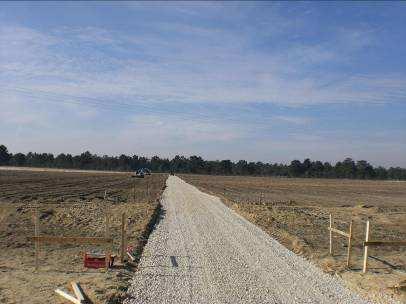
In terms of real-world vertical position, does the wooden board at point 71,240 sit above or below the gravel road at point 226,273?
above

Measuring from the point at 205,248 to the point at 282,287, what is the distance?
241 inches

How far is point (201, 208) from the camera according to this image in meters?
36.8

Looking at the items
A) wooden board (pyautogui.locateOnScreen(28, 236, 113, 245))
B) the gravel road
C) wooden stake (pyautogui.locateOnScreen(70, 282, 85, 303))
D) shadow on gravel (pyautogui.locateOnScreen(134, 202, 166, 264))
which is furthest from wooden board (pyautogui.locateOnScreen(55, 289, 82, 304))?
shadow on gravel (pyautogui.locateOnScreen(134, 202, 166, 264))

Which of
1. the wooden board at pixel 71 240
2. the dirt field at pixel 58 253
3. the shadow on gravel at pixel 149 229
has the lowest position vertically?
the dirt field at pixel 58 253

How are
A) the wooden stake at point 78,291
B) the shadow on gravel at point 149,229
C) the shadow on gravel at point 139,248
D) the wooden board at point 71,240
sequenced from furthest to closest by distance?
the shadow on gravel at point 149,229, the wooden board at point 71,240, the shadow on gravel at point 139,248, the wooden stake at point 78,291

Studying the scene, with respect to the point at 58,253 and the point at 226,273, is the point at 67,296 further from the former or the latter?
the point at 58,253

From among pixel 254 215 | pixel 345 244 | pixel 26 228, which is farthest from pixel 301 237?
pixel 26 228

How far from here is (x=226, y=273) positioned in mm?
15289

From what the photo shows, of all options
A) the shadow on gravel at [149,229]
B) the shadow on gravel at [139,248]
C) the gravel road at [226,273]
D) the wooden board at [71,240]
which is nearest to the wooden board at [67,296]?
the shadow on gravel at [139,248]

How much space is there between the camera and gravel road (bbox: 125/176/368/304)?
1273 centimetres

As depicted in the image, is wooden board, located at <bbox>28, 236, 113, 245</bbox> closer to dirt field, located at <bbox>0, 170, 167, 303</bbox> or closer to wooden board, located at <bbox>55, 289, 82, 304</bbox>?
dirt field, located at <bbox>0, 170, 167, 303</bbox>

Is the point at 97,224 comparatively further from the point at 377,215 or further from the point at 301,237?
the point at 377,215

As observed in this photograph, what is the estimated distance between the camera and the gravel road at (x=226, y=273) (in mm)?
12734

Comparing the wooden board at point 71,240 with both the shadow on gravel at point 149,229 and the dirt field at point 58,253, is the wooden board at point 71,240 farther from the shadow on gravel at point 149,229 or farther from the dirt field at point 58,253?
the shadow on gravel at point 149,229
